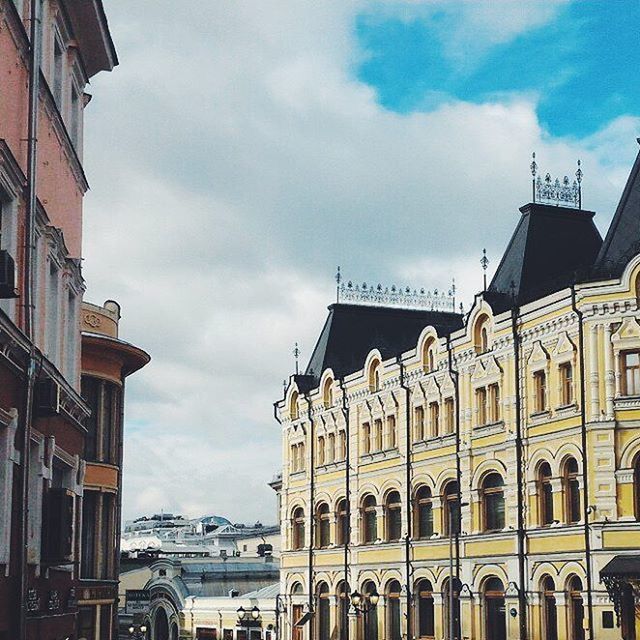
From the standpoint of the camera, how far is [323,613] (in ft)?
204

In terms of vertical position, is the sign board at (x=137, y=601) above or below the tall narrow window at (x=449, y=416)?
below

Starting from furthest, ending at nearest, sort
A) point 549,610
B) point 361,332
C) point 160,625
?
point 160,625 < point 361,332 < point 549,610

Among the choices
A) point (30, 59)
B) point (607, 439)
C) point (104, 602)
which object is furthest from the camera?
point (607, 439)

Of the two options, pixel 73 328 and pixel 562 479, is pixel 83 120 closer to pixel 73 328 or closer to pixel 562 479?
pixel 73 328

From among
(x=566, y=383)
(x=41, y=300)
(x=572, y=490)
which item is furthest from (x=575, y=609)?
(x=41, y=300)

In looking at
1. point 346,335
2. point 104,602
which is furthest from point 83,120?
point 346,335

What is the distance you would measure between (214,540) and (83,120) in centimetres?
11382

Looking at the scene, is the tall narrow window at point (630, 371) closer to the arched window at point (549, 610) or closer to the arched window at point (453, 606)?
the arched window at point (549, 610)

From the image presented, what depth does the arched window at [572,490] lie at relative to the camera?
43344mm

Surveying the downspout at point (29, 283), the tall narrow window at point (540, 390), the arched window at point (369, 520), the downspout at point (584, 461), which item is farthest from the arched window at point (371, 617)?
the downspout at point (29, 283)

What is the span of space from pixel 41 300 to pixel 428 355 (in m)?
34.4

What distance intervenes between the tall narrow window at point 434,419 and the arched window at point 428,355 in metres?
1.43

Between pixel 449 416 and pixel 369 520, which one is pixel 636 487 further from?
pixel 369 520

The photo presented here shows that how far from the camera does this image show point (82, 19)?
938 inches
